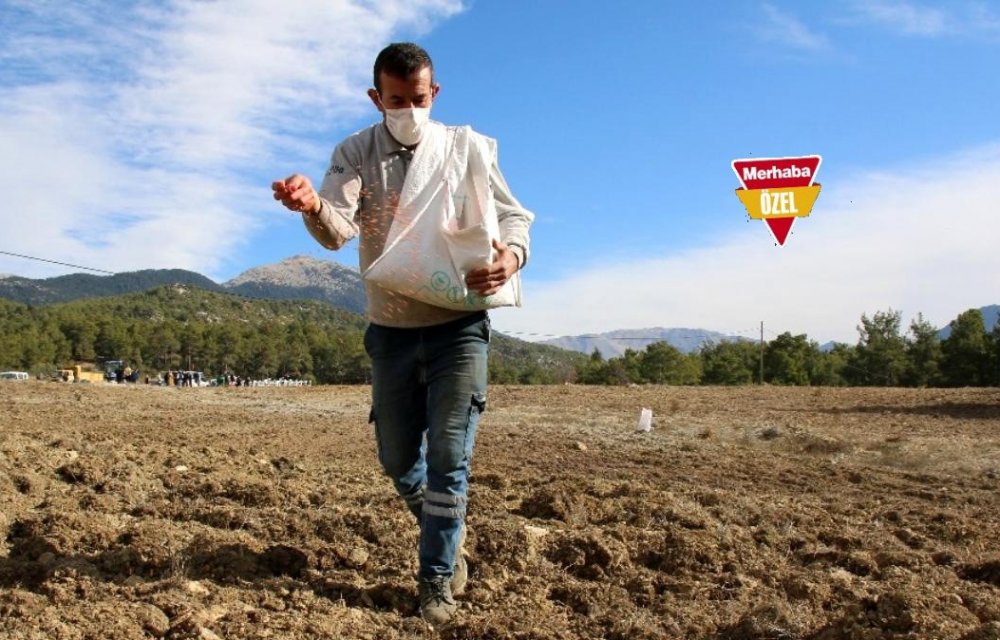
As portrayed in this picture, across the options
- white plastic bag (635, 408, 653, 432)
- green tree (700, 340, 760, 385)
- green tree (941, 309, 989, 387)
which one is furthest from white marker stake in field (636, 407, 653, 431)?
green tree (700, 340, 760, 385)

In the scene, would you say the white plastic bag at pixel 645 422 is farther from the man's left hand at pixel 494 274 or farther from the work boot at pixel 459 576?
the man's left hand at pixel 494 274

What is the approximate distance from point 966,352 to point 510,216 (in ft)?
225

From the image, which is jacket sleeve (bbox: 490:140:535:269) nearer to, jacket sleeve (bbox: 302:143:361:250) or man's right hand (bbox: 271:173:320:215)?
jacket sleeve (bbox: 302:143:361:250)

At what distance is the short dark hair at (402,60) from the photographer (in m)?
3.21

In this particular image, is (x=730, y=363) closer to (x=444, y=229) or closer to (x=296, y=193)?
(x=444, y=229)

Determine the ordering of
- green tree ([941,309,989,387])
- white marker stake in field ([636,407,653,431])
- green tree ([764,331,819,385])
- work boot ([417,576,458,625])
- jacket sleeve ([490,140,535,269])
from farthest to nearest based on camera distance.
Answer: green tree ([764,331,819,385]), green tree ([941,309,989,387]), white marker stake in field ([636,407,653,431]), jacket sleeve ([490,140,535,269]), work boot ([417,576,458,625])

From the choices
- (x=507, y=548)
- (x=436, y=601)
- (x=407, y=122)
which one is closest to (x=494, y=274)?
(x=407, y=122)

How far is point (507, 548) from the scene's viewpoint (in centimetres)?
398

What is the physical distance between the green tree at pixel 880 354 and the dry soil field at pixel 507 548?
6842cm

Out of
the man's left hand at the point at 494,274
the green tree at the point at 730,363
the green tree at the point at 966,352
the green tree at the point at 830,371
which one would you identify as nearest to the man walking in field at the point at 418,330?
the man's left hand at the point at 494,274

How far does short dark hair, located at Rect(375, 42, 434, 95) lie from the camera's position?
321cm

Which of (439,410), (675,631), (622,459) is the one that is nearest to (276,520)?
(439,410)

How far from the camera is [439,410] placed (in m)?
3.30

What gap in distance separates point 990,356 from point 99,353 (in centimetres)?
9704
